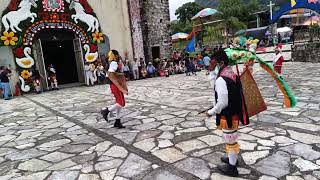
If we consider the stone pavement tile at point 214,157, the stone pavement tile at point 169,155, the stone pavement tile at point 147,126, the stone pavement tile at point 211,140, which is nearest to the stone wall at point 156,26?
the stone pavement tile at point 147,126

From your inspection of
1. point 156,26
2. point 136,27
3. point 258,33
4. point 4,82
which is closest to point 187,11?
point 258,33

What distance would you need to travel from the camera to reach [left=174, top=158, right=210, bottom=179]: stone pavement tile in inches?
156

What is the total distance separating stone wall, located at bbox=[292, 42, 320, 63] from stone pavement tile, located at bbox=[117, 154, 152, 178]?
54.5 feet

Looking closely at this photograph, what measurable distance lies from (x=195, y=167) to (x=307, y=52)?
17.2 m

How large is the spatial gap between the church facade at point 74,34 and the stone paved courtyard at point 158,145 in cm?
834

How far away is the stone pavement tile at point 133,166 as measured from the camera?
4179 millimetres

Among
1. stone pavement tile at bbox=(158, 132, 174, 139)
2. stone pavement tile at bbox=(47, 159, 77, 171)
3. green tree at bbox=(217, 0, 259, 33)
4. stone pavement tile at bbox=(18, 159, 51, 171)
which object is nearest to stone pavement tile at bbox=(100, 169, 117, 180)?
stone pavement tile at bbox=(47, 159, 77, 171)

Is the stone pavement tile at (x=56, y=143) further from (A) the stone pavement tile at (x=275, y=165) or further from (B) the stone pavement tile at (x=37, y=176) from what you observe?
(A) the stone pavement tile at (x=275, y=165)

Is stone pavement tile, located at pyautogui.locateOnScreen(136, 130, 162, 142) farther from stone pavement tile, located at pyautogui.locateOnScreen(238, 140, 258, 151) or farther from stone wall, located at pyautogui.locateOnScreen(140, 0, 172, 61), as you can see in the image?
stone wall, located at pyautogui.locateOnScreen(140, 0, 172, 61)

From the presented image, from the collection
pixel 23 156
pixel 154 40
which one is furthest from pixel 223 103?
pixel 154 40

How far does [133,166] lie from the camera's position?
4.40 metres

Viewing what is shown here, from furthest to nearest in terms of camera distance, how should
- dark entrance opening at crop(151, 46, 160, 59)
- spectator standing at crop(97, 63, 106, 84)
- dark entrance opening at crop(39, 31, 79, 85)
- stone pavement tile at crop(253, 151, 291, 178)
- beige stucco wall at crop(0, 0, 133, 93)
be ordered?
1. dark entrance opening at crop(151, 46, 160, 59)
2. dark entrance opening at crop(39, 31, 79, 85)
3. beige stucco wall at crop(0, 0, 133, 93)
4. spectator standing at crop(97, 63, 106, 84)
5. stone pavement tile at crop(253, 151, 291, 178)

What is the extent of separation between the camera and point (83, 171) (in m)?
4.36

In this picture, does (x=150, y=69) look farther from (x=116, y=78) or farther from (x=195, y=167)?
(x=195, y=167)
